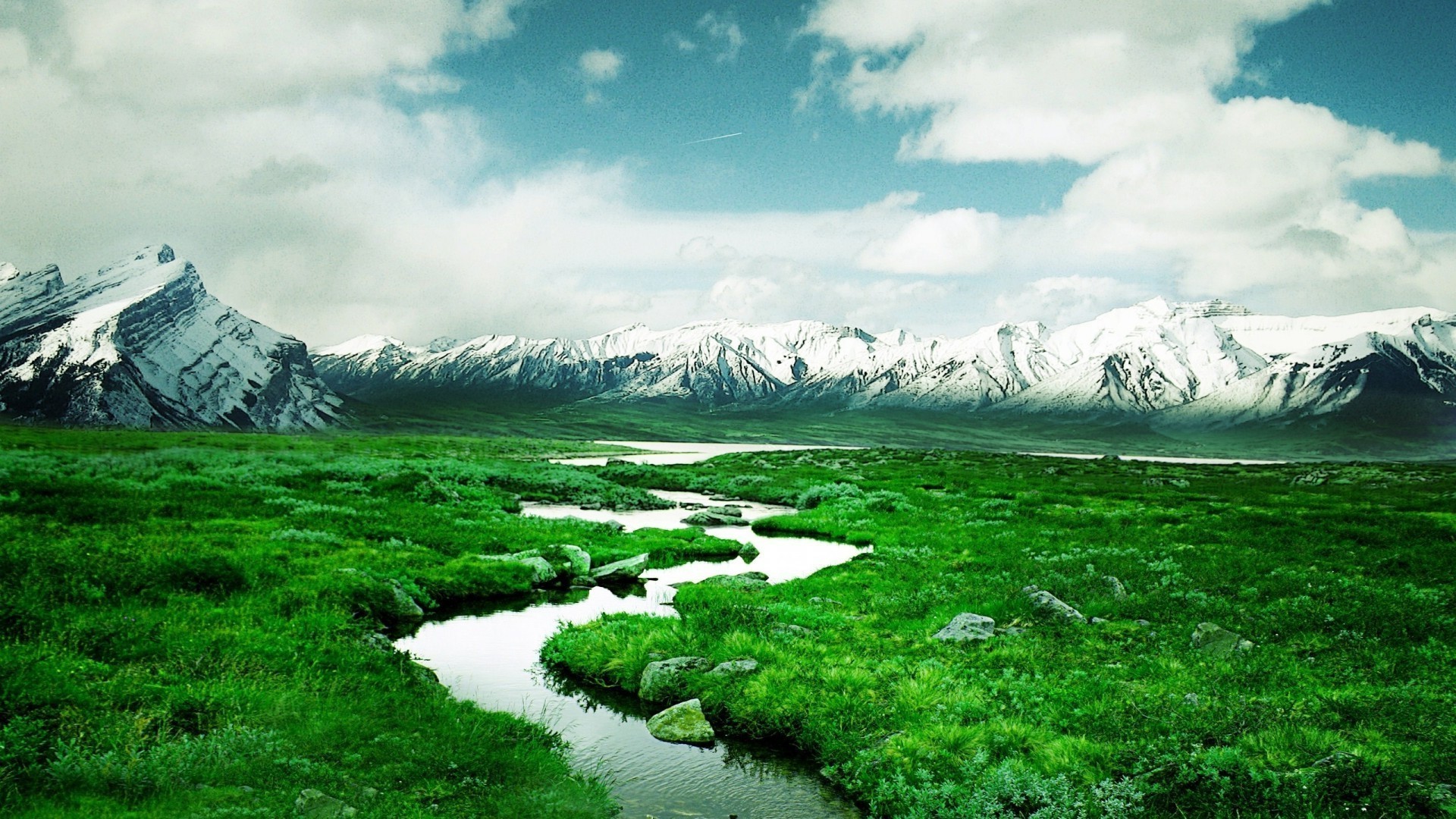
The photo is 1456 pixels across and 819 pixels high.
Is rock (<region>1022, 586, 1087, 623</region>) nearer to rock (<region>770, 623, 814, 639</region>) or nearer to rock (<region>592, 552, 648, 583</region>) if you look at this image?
rock (<region>770, 623, 814, 639</region>)

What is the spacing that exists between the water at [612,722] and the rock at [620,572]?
4.71 ft

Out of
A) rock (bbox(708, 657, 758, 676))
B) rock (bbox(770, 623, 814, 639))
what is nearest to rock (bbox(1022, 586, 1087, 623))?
rock (bbox(770, 623, 814, 639))

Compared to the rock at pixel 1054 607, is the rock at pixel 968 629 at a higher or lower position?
lower

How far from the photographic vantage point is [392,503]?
137ft

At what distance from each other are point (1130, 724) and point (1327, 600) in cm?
1240

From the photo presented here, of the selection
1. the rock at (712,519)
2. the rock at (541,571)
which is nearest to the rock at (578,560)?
the rock at (541,571)

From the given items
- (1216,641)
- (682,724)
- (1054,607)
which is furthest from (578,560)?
(1216,641)

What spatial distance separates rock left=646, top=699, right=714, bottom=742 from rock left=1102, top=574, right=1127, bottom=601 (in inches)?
550

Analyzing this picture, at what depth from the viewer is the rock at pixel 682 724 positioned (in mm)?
15062

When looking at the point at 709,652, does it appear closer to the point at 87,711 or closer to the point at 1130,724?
the point at 1130,724

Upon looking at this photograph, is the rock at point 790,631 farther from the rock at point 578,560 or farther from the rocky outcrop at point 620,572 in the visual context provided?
the rock at point 578,560

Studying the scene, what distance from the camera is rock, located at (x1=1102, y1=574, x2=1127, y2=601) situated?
22.3m

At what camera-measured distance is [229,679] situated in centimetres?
1282

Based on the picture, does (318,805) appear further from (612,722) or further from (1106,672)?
(1106,672)
